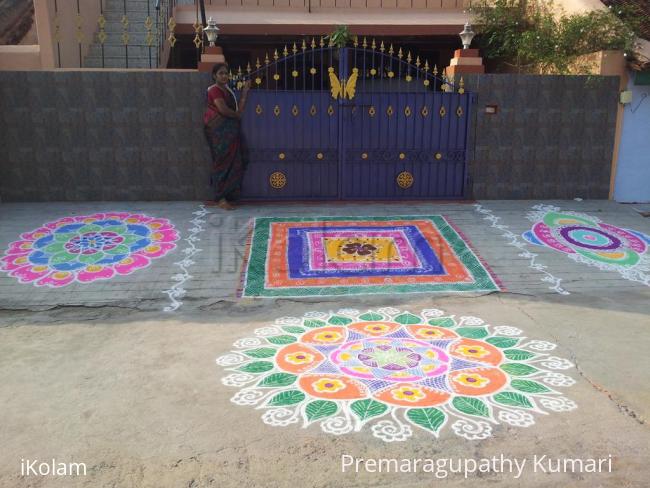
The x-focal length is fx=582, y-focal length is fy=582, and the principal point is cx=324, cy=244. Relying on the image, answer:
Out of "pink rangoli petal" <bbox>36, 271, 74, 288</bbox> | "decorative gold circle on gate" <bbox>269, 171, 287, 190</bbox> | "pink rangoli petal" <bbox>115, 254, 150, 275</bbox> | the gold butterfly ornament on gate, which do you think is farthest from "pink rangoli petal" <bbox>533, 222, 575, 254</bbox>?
"pink rangoli petal" <bbox>36, 271, 74, 288</bbox>

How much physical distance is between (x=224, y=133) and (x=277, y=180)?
1.09m

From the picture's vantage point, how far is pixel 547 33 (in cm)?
906

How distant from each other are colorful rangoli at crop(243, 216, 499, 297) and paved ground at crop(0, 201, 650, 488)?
243mm

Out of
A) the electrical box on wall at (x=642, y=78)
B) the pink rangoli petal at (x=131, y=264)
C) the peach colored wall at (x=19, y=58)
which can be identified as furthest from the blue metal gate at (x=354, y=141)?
the peach colored wall at (x=19, y=58)

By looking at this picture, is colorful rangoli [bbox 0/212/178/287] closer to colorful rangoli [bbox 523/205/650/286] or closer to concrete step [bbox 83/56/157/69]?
concrete step [bbox 83/56/157/69]

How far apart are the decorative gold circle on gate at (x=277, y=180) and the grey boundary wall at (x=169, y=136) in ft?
3.20

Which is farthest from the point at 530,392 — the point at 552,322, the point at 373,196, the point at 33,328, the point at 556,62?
the point at 556,62

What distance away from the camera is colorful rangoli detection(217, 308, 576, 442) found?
367 cm

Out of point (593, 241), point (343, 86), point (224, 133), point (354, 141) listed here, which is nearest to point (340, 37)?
point (343, 86)

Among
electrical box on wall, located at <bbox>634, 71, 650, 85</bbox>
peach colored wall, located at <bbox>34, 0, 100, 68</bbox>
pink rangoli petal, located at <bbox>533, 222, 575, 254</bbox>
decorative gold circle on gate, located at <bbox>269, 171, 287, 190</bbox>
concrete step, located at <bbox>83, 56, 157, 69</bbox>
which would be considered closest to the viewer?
pink rangoli petal, located at <bbox>533, 222, 575, 254</bbox>

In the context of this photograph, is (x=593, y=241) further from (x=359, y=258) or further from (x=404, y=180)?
(x=359, y=258)

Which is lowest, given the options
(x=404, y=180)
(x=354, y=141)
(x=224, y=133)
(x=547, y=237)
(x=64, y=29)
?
(x=547, y=237)

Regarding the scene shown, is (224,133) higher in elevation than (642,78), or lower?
lower

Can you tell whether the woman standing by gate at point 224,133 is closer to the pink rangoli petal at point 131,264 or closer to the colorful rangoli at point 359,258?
the colorful rangoli at point 359,258
